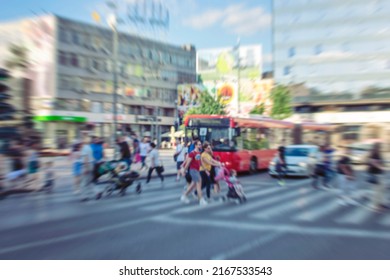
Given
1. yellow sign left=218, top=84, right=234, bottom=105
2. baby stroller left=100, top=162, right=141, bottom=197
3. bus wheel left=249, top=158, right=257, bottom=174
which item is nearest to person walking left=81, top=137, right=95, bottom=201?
baby stroller left=100, top=162, right=141, bottom=197

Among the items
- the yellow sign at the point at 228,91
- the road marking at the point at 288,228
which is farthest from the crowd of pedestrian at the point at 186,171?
the yellow sign at the point at 228,91

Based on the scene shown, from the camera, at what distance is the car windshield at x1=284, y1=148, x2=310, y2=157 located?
55.3 ft

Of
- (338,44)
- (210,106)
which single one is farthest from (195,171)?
(210,106)

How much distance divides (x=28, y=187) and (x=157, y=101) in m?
47.1

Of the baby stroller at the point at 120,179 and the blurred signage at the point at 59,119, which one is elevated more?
the blurred signage at the point at 59,119

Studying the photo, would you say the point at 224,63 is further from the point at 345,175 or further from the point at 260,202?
the point at 260,202

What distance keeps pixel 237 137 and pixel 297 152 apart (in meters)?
2.73

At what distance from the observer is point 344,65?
12.8 m

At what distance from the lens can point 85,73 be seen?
38.3 meters

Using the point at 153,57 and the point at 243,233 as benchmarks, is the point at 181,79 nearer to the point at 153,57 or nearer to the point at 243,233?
the point at 153,57

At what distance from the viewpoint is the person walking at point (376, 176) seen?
9555mm

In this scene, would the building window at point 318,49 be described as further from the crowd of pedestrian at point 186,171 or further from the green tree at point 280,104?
the green tree at point 280,104

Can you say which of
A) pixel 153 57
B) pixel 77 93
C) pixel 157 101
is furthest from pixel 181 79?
pixel 153 57

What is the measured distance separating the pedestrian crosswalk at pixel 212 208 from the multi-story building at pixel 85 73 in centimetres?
993
